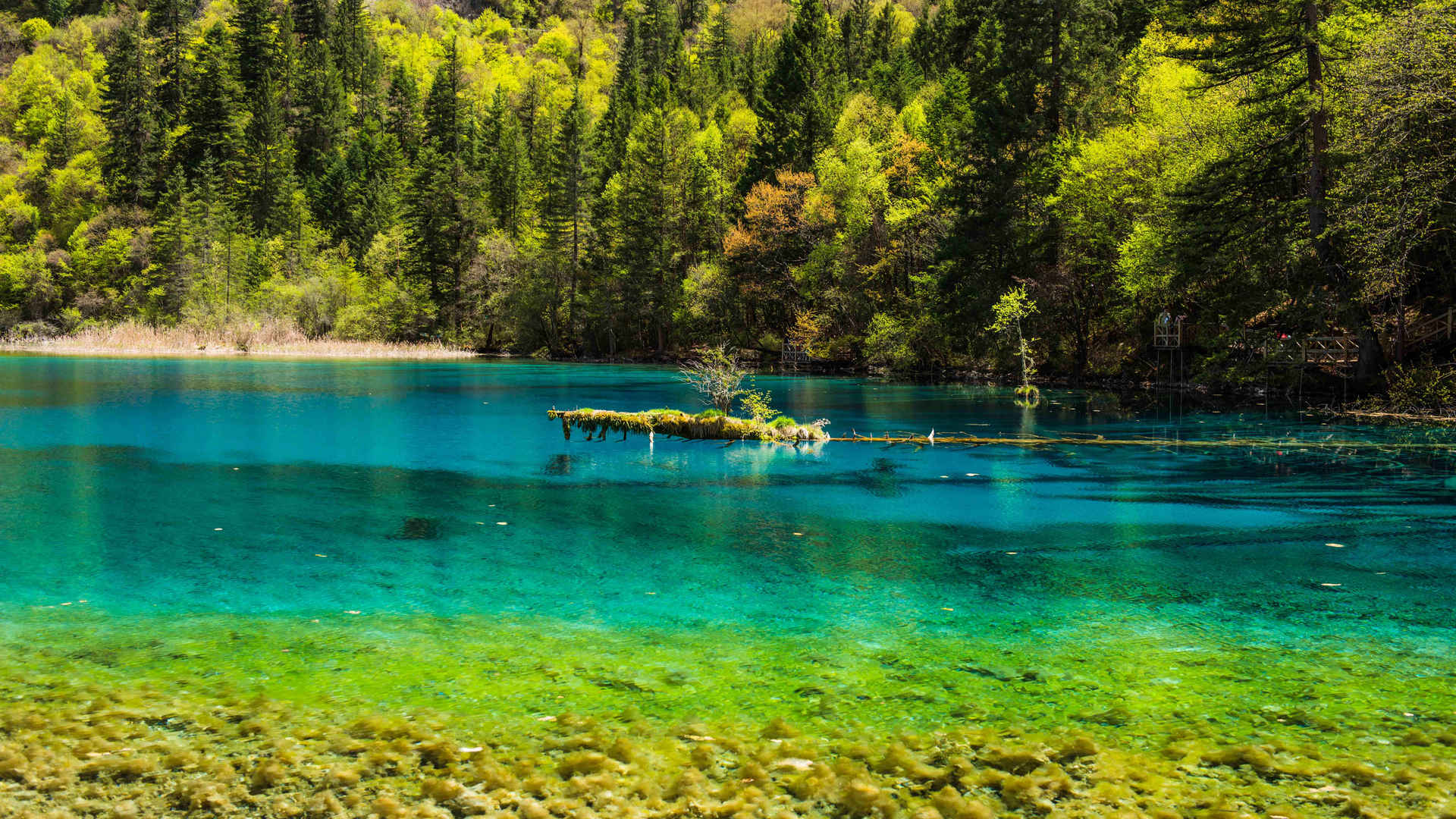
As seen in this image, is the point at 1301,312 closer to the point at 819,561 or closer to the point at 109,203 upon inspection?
the point at 819,561

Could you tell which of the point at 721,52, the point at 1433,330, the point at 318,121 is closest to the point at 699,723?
the point at 1433,330

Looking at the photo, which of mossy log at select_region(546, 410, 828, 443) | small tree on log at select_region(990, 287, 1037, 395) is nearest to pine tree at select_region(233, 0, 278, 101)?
small tree on log at select_region(990, 287, 1037, 395)

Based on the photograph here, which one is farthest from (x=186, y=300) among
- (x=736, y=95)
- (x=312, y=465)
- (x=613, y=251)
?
(x=312, y=465)

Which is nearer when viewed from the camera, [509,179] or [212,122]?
[509,179]

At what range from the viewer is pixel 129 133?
9431 centimetres

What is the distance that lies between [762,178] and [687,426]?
151ft

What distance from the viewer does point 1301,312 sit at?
1162 inches

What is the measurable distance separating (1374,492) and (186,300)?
90.9 meters

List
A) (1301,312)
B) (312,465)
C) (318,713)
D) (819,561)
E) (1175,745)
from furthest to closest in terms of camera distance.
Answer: (1301,312)
(312,465)
(819,561)
(318,713)
(1175,745)

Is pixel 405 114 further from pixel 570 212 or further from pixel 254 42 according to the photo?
pixel 570 212

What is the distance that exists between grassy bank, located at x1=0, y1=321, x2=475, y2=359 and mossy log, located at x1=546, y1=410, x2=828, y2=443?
52.8 meters

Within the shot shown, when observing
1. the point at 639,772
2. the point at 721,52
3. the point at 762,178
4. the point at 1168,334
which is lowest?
the point at 639,772

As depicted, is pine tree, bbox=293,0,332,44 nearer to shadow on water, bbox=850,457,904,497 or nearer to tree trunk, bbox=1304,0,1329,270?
tree trunk, bbox=1304,0,1329,270

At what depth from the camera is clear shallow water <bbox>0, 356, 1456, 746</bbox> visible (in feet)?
22.6
